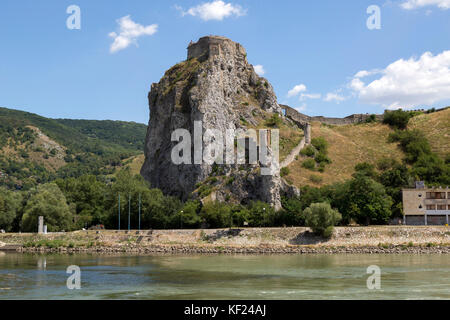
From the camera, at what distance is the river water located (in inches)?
1266

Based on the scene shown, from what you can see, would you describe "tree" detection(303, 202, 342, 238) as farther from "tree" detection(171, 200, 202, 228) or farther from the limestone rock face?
"tree" detection(171, 200, 202, 228)

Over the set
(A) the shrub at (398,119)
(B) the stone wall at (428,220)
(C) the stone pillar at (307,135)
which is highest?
(A) the shrub at (398,119)

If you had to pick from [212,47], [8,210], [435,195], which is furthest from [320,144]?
[8,210]

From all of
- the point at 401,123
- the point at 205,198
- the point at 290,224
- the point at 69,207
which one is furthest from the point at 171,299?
the point at 401,123

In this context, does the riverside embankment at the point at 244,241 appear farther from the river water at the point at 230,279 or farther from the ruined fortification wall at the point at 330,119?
the ruined fortification wall at the point at 330,119

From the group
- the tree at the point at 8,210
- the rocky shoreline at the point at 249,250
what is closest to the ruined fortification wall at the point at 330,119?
the rocky shoreline at the point at 249,250

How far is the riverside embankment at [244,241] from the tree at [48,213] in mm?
4641

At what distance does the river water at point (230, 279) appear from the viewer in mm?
32156

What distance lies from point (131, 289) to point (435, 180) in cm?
7106

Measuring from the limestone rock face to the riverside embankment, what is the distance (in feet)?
35.5

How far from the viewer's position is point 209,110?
97562 millimetres
